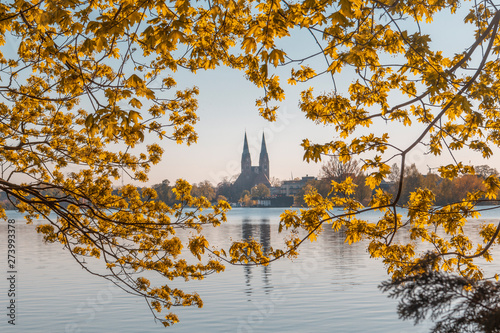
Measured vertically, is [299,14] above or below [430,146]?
above

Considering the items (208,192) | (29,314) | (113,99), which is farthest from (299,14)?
(208,192)

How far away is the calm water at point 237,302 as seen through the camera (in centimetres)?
1466

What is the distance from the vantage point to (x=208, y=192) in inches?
4496

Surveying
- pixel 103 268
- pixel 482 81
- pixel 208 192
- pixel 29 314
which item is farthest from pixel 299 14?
pixel 208 192

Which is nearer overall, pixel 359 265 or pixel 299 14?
pixel 299 14

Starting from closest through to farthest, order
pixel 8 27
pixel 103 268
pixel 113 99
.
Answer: pixel 113 99
pixel 8 27
pixel 103 268

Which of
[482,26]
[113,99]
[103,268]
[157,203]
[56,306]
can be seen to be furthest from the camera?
[103,268]

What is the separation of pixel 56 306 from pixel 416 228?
12478 mm

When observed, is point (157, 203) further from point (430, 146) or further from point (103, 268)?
point (103, 268)

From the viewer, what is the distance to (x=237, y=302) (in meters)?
17.6

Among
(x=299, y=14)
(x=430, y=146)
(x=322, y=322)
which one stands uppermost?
(x=299, y=14)

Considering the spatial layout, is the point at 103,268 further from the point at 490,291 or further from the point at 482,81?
the point at 490,291

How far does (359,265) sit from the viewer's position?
82.5ft

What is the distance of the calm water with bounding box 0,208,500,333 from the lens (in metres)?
14.7
